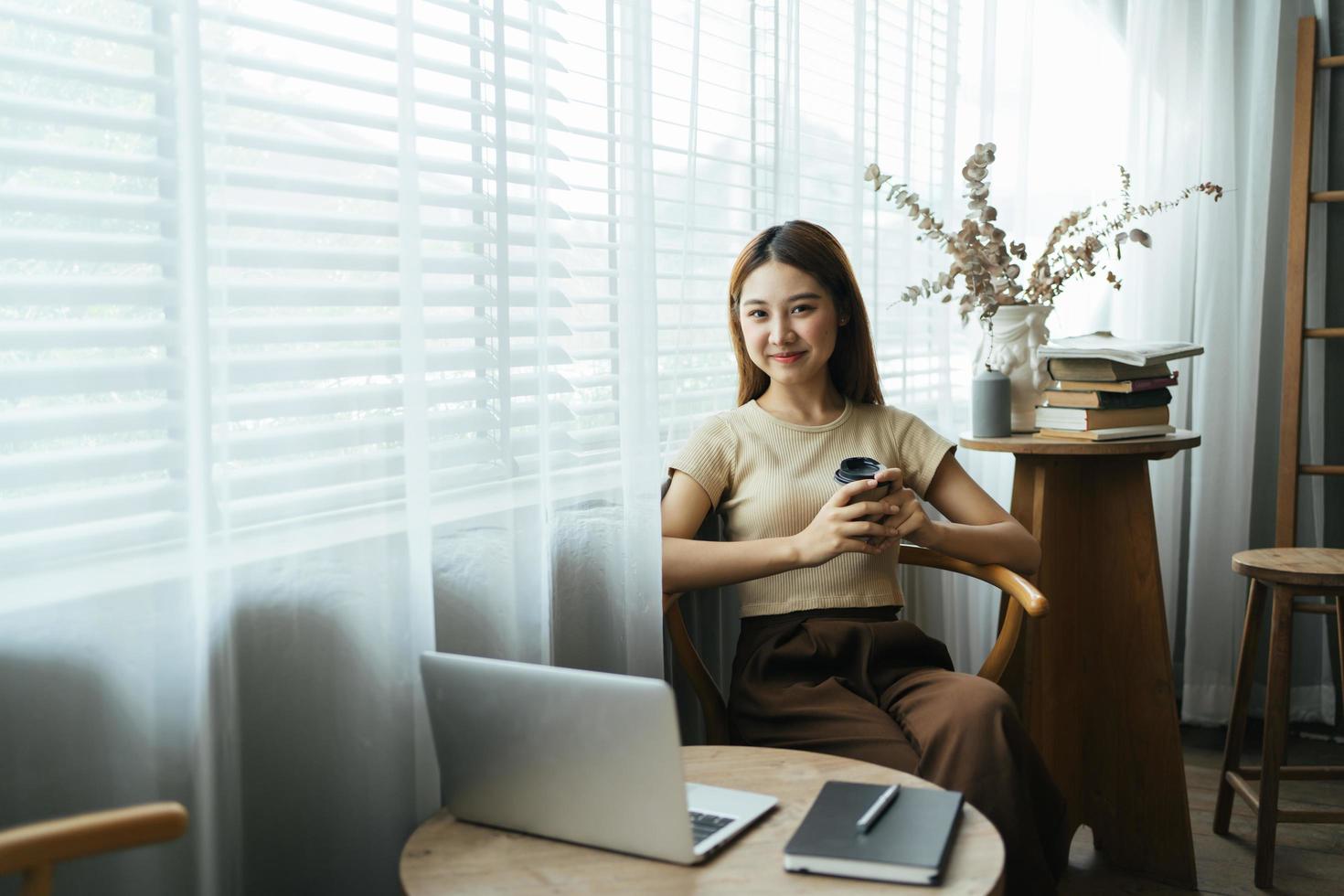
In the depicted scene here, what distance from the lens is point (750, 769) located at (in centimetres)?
131

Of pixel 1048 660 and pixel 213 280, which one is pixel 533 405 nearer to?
pixel 213 280

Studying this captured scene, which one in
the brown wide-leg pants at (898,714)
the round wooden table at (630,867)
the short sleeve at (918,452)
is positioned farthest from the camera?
the short sleeve at (918,452)

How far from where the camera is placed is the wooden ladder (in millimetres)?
2830

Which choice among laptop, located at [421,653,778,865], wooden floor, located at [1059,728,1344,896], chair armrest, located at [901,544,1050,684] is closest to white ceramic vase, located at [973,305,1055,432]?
chair armrest, located at [901,544,1050,684]

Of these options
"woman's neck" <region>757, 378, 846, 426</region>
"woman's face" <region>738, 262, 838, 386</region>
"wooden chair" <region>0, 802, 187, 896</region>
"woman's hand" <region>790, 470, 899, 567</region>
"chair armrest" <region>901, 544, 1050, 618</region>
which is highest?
"woman's face" <region>738, 262, 838, 386</region>

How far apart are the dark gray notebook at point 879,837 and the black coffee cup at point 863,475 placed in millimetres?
582

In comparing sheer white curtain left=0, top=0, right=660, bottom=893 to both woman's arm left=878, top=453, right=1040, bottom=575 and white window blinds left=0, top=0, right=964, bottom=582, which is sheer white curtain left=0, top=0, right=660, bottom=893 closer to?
white window blinds left=0, top=0, right=964, bottom=582

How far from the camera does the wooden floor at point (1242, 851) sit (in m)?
2.16

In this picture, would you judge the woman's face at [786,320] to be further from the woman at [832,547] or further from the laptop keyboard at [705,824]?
the laptop keyboard at [705,824]

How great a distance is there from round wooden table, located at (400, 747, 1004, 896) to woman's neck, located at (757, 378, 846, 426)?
2.83ft

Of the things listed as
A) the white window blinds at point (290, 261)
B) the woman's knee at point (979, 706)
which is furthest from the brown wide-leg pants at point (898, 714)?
the white window blinds at point (290, 261)

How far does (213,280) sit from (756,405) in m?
1.03

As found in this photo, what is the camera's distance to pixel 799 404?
6.45 ft

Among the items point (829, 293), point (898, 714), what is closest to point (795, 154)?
point (829, 293)
